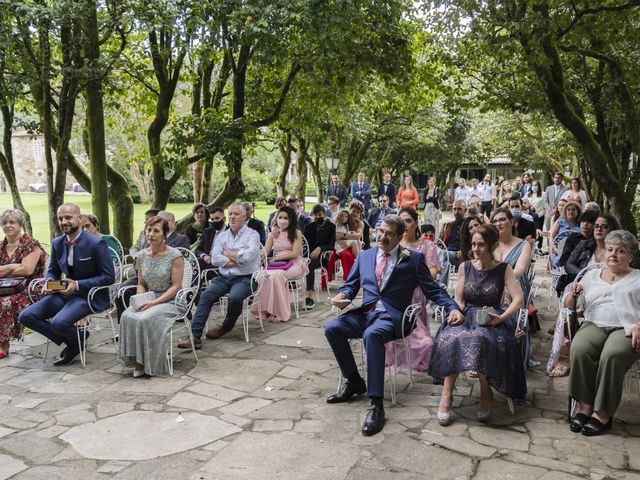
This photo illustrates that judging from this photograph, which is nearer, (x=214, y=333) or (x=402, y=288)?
(x=402, y=288)

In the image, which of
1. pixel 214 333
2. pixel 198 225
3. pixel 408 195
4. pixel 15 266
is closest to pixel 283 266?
pixel 214 333

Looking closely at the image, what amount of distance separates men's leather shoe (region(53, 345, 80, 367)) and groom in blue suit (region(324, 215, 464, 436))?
272cm

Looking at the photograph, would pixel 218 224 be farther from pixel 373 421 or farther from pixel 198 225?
pixel 373 421

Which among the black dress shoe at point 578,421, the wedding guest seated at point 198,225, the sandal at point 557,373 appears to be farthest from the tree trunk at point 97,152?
the black dress shoe at point 578,421

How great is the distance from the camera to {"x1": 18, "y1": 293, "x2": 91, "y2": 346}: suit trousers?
5.40 m

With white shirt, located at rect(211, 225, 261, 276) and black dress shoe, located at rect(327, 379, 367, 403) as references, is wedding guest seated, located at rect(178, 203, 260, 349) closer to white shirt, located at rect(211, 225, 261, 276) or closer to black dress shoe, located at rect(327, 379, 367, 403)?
white shirt, located at rect(211, 225, 261, 276)

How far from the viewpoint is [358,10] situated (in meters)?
8.98

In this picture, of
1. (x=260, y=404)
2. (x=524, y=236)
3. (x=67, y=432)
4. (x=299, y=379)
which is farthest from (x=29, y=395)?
(x=524, y=236)

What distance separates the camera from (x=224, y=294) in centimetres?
656

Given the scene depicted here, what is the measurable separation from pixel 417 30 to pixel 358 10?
103 inches

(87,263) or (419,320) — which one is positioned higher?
(87,263)

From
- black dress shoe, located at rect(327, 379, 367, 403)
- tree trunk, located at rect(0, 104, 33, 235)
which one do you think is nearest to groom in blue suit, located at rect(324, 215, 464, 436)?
black dress shoe, located at rect(327, 379, 367, 403)

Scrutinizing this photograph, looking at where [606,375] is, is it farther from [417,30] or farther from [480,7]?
[417,30]

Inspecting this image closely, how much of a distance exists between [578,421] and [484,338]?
844 mm
